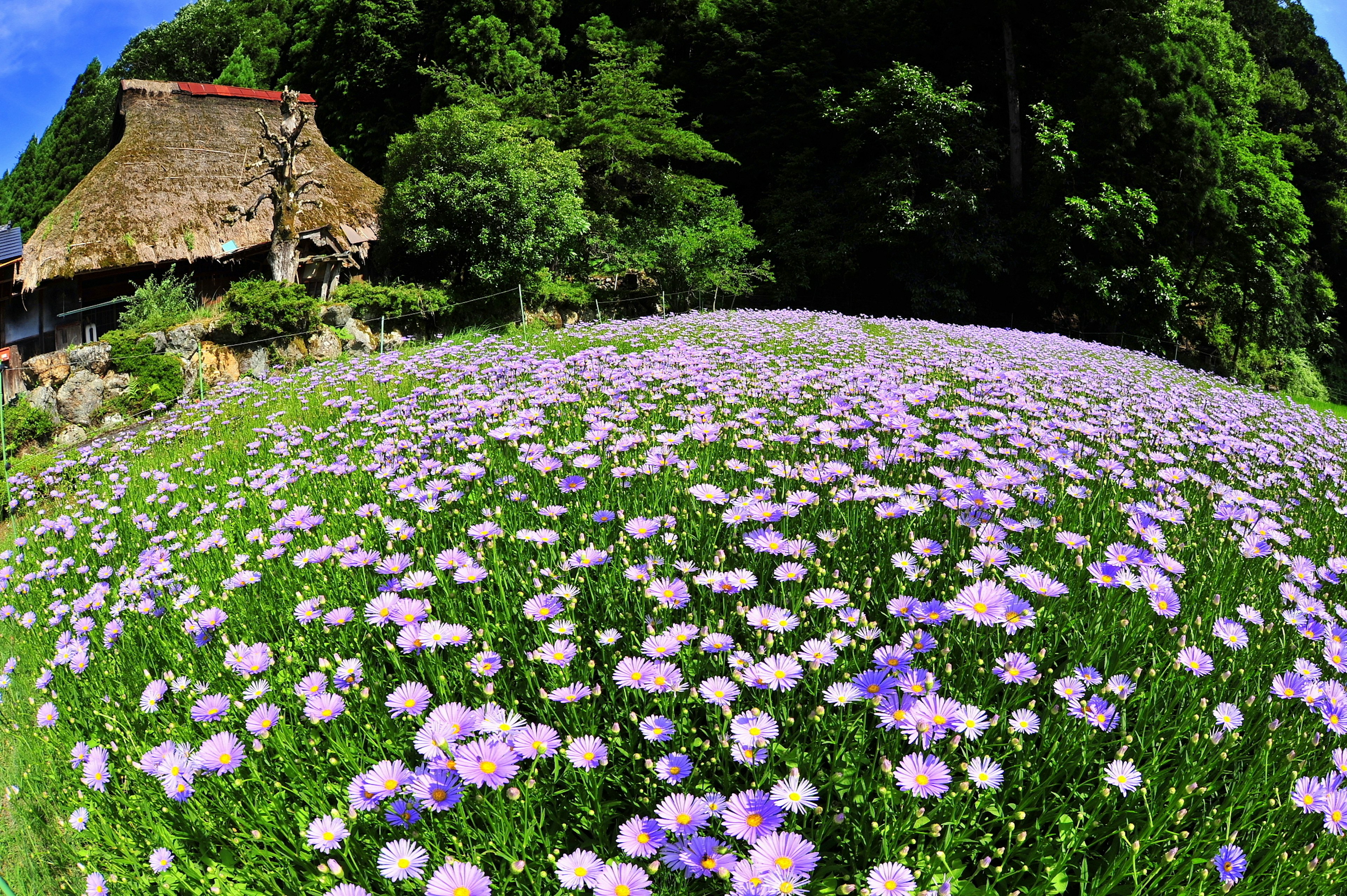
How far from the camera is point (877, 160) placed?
A: 58.9ft

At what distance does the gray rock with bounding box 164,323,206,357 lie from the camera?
324 inches

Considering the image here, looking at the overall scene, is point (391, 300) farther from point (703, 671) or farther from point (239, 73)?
point (239, 73)

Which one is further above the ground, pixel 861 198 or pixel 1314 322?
pixel 861 198

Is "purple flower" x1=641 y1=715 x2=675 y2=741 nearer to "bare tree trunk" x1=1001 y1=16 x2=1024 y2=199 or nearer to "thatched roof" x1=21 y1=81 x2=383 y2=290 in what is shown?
"thatched roof" x1=21 y1=81 x2=383 y2=290

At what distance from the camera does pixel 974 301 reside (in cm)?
1795

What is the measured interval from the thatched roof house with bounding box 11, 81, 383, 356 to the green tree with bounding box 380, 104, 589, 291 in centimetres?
250

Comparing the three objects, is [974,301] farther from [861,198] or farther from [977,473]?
[977,473]

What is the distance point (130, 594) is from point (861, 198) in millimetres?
18154

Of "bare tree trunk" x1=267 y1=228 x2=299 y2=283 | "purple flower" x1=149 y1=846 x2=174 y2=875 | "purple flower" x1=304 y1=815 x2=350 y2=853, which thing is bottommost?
"purple flower" x1=149 y1=846 x2=174 y2=875

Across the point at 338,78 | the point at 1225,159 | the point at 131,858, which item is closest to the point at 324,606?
the point at 131,858

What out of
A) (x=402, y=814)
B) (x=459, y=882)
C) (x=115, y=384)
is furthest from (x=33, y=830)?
(x=115, y=384)

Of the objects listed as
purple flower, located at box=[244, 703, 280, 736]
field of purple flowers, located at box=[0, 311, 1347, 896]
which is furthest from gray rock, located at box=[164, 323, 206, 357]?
purple flower, located at box=[244, 703, 280, 736]

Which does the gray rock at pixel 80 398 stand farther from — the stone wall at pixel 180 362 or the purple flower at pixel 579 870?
the purple flower at pixel 579 870

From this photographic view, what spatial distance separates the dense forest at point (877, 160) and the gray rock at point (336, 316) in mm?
2677
